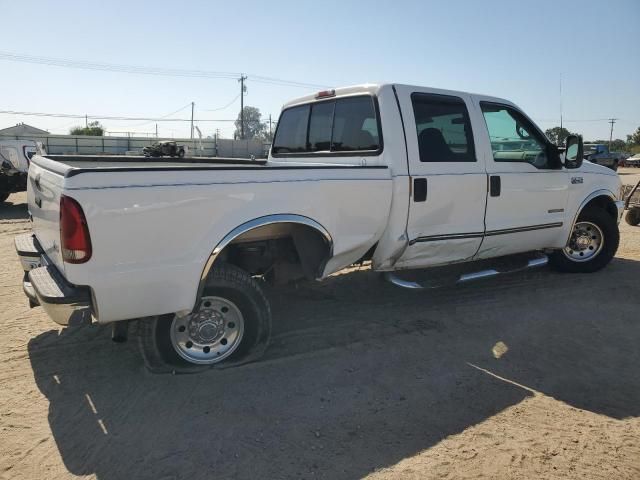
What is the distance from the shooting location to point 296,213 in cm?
348

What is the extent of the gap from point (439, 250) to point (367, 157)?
1.09 m

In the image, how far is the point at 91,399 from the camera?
321cm

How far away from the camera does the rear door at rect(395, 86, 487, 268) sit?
4.18 metres

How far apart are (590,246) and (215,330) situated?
4948 millimetres

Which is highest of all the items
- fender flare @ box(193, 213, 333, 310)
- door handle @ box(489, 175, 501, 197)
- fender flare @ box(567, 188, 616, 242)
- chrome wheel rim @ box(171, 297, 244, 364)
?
door handle @ box(489, 175, 501, 197)

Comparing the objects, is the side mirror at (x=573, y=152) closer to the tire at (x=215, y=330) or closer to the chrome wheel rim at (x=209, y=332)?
the tire at (x=215, y=330)

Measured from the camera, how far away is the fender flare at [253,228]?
318 cm

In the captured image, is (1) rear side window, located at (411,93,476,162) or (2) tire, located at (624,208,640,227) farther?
(2) tire, located at (624,208,640,227)

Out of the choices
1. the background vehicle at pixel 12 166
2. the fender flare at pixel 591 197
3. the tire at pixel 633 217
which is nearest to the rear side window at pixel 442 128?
the fender flare at pixel 591 197

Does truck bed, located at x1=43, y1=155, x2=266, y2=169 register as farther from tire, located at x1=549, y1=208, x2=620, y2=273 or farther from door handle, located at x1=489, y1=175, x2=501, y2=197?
tire, located at x1=549, y1=208, x2=620, y2=273

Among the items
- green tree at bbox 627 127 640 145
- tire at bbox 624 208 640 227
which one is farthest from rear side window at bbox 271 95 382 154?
green tree at bbox 627 127 640 145

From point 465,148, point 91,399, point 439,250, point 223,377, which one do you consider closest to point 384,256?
point 439,250

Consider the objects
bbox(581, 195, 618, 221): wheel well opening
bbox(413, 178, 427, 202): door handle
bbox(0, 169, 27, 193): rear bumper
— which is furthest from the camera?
bbox(0, 169, 27, 193): rear bumper

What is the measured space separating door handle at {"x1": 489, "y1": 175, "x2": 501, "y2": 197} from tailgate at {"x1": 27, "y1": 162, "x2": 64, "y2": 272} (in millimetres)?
3637
